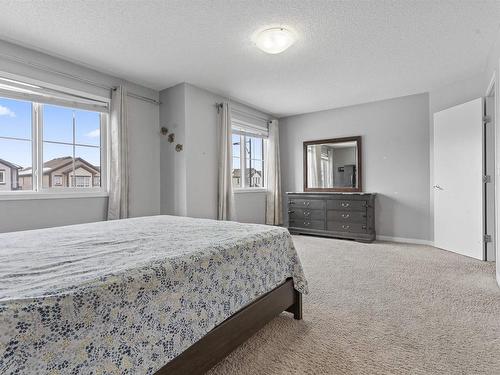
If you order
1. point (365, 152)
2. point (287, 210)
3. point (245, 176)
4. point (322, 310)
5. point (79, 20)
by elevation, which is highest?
point (79, 20)

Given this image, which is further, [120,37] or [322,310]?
[120,37]

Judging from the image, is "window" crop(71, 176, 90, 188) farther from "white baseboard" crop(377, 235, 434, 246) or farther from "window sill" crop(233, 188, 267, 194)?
"white baseboard" crop(377, 235, 434, 246)

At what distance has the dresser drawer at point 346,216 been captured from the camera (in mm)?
4434

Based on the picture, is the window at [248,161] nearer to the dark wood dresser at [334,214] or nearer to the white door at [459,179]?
the dark wood dresser at [334,214]

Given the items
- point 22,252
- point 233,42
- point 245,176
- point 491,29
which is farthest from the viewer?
point 245,176

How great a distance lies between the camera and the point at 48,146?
3.05m

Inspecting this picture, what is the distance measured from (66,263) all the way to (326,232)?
4240mm

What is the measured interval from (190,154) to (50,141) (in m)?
1.64

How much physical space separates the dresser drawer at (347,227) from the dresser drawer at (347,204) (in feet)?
0.87

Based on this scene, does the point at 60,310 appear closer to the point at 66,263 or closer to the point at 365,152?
the point at 66,263

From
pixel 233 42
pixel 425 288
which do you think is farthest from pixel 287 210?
pixel 233 42

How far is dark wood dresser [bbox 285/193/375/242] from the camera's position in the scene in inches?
174

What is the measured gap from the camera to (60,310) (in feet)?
2.59

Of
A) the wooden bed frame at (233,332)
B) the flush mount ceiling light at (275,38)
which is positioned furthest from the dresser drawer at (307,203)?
the wooden bed frame at (233,332)
